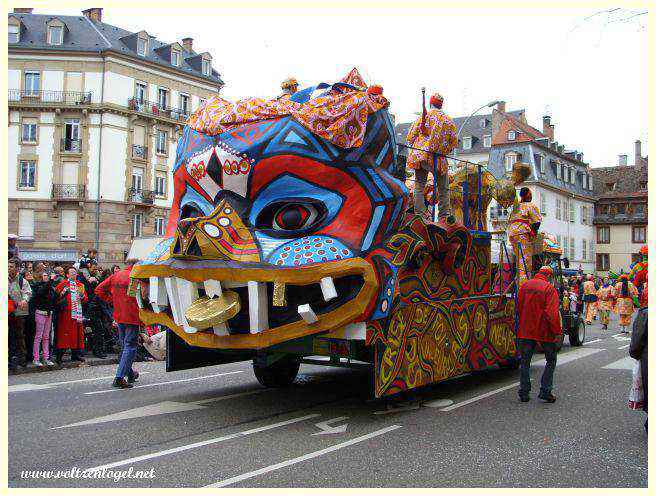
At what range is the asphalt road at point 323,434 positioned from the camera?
541 centimetres

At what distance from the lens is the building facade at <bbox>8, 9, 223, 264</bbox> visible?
40.1 metres

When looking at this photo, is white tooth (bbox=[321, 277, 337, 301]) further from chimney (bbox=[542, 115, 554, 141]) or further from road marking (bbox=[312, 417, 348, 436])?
chimney (bbox=[542, 115, 554, 141])

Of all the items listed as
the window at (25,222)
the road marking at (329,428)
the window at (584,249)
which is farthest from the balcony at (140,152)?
the road marking at (329,428)

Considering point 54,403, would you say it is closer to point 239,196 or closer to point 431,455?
point 239,196

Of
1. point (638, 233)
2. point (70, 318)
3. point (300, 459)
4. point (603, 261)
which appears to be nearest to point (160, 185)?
point (70, 318)

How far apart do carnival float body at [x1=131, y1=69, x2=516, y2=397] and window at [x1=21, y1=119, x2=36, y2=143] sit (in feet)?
123

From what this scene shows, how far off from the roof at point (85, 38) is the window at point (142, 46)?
0.27 m

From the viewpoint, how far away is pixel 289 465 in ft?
18.4

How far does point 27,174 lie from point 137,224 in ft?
23.2

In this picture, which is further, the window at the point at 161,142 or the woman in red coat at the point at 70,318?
the window at the point at 161,142

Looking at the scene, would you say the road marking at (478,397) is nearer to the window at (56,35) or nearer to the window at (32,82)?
the window at (32,82)

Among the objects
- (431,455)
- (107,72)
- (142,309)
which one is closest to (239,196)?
(142,309)

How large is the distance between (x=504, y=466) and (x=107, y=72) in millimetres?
40246

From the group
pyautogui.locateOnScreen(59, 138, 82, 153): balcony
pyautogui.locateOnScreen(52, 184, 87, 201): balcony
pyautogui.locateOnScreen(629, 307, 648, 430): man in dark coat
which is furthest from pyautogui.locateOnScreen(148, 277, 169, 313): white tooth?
pyautogui.locateOnScreen(59, 138, 82, 153): balcony
